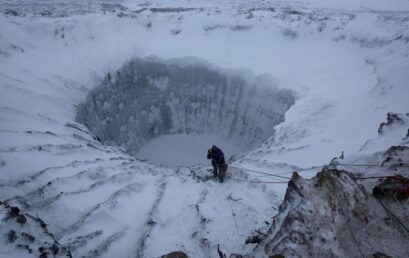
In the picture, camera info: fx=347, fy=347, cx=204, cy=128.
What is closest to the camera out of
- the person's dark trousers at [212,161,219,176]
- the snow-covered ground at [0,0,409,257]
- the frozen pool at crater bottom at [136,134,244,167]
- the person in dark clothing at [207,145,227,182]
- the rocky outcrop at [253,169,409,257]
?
the rocky outcrop at [253,169,409,257]

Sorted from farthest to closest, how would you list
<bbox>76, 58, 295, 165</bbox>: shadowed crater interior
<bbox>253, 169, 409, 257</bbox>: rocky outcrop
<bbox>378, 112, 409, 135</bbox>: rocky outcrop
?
<bbox>76, 58, 295, 165</bbox>: shadowed crater interior → <bbox>378, 112, 409, 135</bbox>: rocky outcrop → <bbox>253, 169, 409, 257</bbox>: rocky outcrop

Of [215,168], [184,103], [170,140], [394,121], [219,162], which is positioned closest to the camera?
[394,121]

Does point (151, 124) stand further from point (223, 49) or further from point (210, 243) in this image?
point (210, 243)

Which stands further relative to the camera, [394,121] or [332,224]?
[394,121]

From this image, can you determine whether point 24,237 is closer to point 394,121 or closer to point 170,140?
point 394,121

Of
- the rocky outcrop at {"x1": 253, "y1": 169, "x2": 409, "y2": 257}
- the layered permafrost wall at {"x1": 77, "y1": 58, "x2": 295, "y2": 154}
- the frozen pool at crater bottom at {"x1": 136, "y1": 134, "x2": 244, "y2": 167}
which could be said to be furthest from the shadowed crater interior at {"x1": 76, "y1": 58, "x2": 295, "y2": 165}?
the rocky outcrop at {"x1": 253, "y1": 169, "x2": 409, "y2": 257}

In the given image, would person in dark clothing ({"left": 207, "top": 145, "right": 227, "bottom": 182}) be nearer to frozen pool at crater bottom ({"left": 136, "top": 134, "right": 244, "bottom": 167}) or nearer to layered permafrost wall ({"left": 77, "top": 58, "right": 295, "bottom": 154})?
layered permafrost wall ({"left": 77, "top": 58, "right": 295, "bottom": 154})

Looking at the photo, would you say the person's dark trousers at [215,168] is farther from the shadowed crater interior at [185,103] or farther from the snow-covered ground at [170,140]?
the shadowed crater interior at [185,103]

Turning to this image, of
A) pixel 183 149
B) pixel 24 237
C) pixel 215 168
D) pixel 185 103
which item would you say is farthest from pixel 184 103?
pixel 24 237
